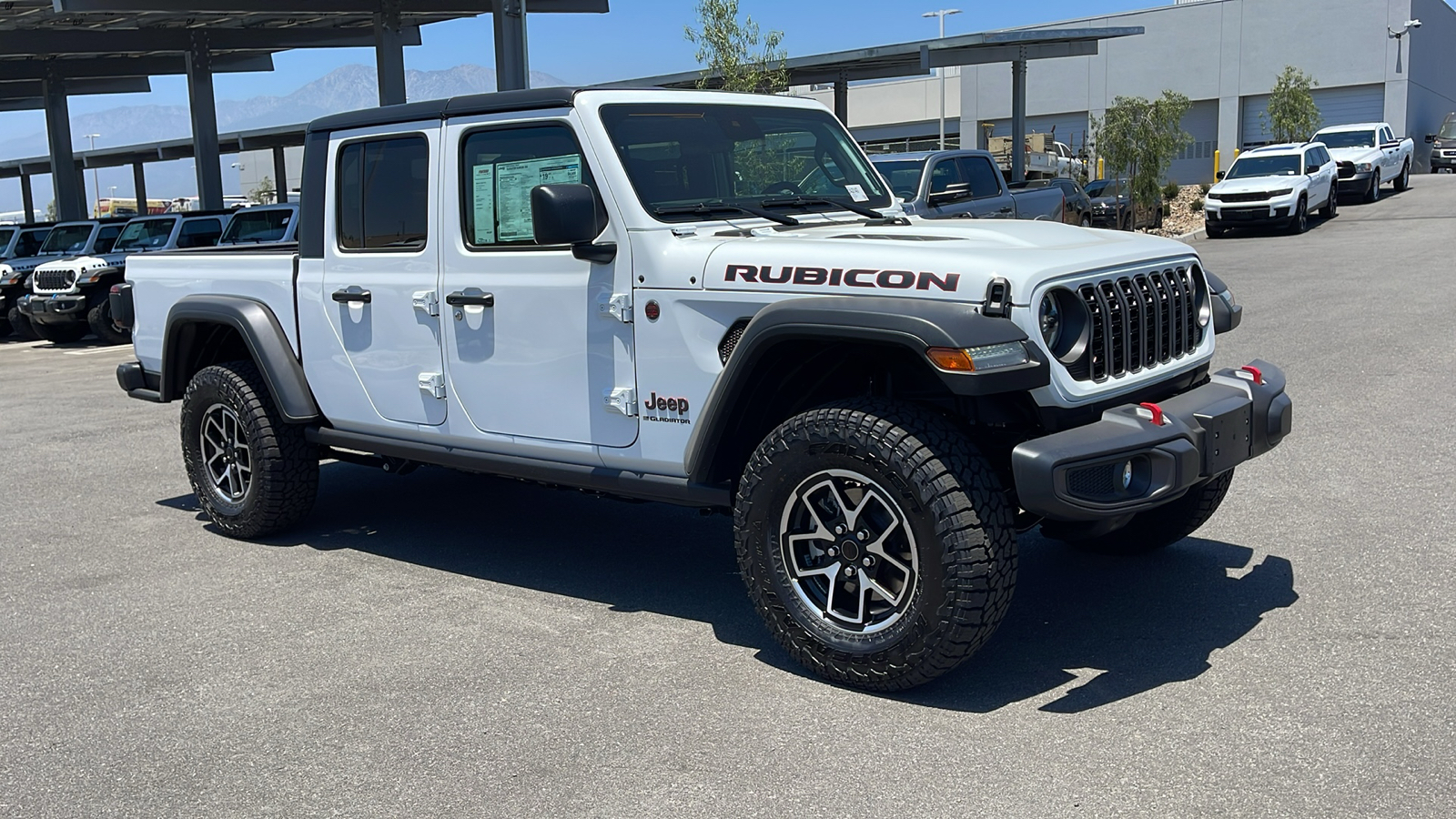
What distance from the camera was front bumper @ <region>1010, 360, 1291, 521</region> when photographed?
3865 mm

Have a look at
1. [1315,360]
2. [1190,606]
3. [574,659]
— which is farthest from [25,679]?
[1315,360]

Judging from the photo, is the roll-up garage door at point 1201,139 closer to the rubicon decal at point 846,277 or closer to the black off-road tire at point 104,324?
the black off-road tire at point 104,324

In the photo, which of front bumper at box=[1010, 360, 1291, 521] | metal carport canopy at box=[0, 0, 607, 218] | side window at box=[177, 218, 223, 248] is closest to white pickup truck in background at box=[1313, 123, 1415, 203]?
metal carport canopy at box=[0, 0, 607, 218]

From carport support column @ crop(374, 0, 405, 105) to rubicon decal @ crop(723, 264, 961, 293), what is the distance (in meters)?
22.7

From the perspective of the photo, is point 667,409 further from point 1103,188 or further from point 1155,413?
point 1103,188

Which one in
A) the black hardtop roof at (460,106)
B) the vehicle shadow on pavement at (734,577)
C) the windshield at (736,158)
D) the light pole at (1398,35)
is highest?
the light pole at (1398,35)

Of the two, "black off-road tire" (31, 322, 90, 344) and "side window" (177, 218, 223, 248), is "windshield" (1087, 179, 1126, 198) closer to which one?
"side window" (177, 218, 223, 248)

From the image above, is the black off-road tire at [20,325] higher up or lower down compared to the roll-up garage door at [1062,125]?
lower down

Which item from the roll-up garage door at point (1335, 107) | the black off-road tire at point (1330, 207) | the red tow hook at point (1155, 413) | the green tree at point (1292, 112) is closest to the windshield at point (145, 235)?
the red tow hook at point (1155, 413)

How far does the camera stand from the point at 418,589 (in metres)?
5.60

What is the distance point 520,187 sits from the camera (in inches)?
206

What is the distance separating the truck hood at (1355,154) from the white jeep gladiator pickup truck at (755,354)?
2771 centimetres

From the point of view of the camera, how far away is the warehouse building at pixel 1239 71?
4944cm

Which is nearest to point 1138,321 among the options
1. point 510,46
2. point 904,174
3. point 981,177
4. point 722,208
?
point 722,208
